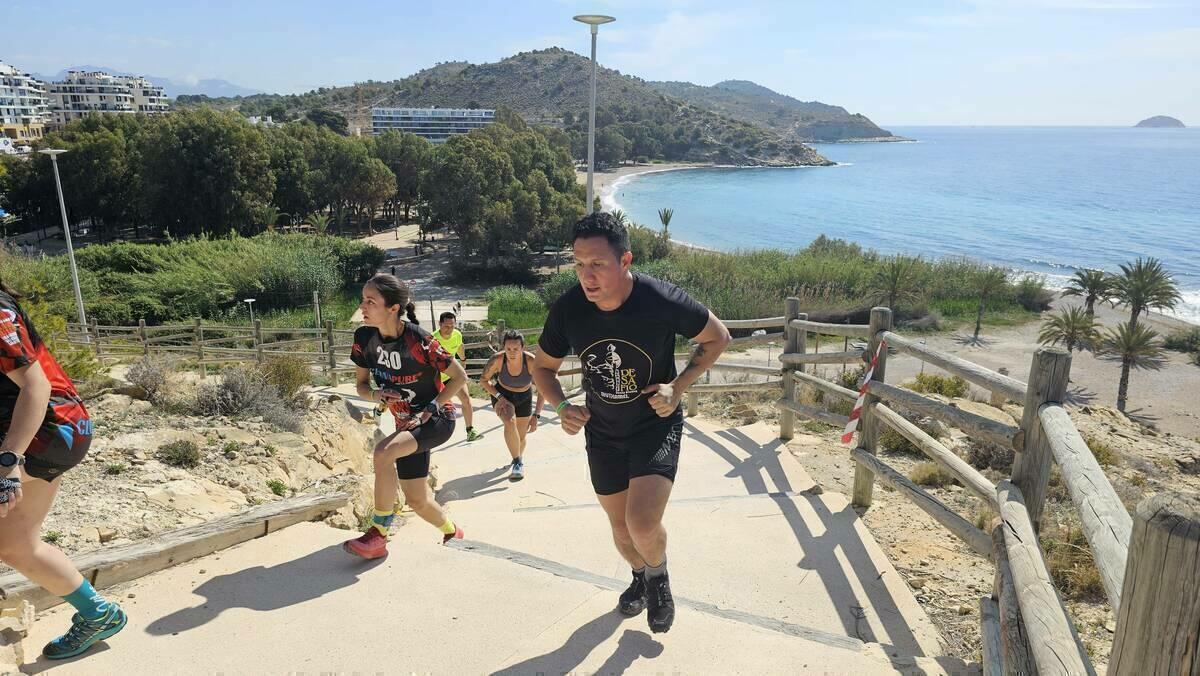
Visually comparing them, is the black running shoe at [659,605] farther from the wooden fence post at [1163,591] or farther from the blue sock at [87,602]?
the blue sock at [87,602]

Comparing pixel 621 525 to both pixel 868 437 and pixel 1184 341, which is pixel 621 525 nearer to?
pixel 868 437

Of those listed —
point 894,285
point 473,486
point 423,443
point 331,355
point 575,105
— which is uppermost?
point 575,105

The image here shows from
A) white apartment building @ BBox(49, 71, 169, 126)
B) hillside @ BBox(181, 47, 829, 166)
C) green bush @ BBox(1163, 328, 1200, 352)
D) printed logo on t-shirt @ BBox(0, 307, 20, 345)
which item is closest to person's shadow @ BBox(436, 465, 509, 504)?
printed logo on t-shirt @ BBox(0, 307, 20, 345)

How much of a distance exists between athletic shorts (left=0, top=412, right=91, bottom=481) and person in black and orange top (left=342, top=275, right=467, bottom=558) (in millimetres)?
1378

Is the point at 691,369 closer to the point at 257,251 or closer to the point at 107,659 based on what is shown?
the point at 107,659

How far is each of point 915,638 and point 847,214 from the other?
8433 centimetres

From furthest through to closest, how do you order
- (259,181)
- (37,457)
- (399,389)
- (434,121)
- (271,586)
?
(434,121), (259,181), (399,389), (271,586), (37,457)

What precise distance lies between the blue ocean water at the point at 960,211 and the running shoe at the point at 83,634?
46262mm

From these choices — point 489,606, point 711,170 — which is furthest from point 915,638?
point 711,170

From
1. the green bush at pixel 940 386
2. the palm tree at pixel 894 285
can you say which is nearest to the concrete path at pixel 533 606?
the green bush at pixel 940 386

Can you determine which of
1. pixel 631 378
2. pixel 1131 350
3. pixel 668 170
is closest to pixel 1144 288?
pixel 1131 350

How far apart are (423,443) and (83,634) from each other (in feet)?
5.38

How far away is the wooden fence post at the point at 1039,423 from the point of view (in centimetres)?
315

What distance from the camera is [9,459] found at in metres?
2.46
